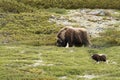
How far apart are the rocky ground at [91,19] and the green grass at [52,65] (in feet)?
45.8

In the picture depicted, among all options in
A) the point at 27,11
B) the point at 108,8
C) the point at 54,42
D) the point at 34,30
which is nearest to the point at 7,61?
the point at 54,42

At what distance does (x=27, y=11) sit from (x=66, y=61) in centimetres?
3146

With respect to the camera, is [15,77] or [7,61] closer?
[15,77]

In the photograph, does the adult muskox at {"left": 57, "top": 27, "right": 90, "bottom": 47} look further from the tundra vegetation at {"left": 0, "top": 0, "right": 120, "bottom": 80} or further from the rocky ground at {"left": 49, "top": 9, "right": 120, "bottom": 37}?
the rocky ground at {"left": 49, "top": 9, "right": 120, "bottom": 37}

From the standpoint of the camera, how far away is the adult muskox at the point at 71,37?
35.0 meters

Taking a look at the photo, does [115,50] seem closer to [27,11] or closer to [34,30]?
[34,30]

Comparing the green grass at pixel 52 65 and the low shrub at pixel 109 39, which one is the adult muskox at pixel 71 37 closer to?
the low shrub at pixel 109 39

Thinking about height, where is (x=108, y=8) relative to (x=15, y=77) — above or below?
below

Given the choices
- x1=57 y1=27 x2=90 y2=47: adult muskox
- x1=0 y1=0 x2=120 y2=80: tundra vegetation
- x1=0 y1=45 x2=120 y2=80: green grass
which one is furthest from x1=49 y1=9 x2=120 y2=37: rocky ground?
x1=0 y1=45 x2=120 y2=80: green grass

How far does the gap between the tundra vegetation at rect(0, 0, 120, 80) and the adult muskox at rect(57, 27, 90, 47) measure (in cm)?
91

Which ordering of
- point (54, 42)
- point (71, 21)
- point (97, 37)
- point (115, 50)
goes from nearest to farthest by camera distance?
point (115, 50) → point (54, 42) → point (97, 37) → point (71, 21)

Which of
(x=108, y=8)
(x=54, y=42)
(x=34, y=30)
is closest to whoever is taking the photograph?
(x=54, y=42)

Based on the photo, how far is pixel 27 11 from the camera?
2228 inches

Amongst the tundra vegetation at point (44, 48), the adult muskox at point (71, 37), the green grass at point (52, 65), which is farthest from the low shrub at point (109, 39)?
the green grass at point (52, 65)
